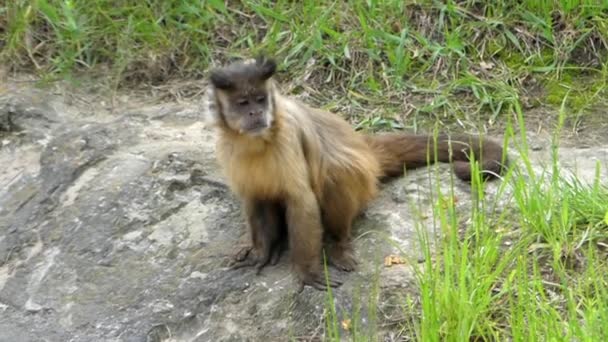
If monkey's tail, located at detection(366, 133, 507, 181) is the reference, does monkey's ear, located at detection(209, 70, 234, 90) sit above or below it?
above

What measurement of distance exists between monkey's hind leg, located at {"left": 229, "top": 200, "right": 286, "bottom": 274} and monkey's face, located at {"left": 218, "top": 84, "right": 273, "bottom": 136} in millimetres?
435

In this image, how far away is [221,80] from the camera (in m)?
4.64

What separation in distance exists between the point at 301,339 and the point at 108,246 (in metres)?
1.20

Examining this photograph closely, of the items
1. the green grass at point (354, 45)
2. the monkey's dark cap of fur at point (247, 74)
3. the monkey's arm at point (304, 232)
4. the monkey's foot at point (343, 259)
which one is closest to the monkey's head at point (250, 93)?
the monkey's dark cap of fur at point (247, 74)

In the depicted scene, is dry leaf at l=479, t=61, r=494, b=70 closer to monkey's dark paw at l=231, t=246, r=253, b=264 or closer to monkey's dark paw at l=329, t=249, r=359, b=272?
monkey's dark paw at l=329, t=249, r=359, b=272

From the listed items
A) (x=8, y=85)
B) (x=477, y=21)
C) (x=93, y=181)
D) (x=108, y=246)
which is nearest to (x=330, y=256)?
(x=108, y=246)

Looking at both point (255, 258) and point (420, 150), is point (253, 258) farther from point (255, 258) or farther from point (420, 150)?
point (420, 150)

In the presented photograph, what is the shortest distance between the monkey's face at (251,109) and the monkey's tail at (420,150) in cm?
89

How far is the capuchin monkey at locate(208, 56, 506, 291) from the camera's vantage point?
4652 mm

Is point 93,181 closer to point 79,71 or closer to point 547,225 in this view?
point 79,71

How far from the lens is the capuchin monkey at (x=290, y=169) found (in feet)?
15.3

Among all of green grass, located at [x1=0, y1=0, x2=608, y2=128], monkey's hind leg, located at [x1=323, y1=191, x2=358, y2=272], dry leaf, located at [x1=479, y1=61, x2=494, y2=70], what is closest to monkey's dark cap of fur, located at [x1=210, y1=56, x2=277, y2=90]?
monkey's hind leg, located at [x1=323, y1=191, x2=358, y2=272]

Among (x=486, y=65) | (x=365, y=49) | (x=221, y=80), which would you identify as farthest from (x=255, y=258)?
(x=486, y=65)

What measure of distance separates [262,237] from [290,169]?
1.39ft
